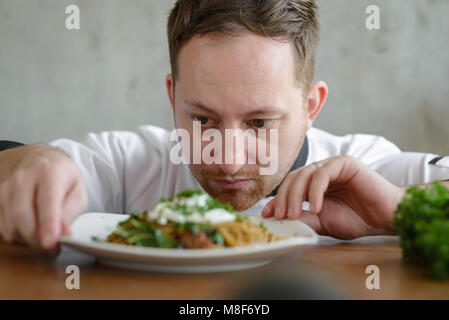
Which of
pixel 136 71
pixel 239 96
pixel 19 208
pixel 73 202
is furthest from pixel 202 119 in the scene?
pixel 136 71

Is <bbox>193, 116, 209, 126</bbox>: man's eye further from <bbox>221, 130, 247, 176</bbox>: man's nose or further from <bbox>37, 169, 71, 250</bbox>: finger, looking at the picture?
<bbox>37, 169, 71, 250</bbox>: finger

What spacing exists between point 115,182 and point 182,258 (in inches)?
50.0

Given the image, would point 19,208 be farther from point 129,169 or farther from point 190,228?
point 129,169

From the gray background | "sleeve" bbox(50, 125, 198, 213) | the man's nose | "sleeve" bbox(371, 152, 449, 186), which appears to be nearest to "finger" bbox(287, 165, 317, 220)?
the man's nose

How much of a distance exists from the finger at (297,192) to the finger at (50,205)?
0.50 m

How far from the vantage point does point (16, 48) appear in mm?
3697

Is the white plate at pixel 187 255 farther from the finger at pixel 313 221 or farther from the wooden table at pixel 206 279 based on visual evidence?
the finger at pixel 313 221

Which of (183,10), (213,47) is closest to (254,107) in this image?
(213,47)

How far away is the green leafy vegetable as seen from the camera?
757mm

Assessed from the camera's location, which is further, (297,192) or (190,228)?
(297,192)

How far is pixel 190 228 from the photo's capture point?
83 cm

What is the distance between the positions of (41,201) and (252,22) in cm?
88

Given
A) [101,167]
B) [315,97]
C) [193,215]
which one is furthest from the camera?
[101,167]

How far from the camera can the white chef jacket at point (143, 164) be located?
6.19 feet
